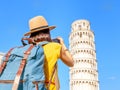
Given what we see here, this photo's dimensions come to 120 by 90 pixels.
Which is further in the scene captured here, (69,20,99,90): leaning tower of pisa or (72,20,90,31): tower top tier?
(72,20,90,31): tower top tier

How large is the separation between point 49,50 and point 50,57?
6cm

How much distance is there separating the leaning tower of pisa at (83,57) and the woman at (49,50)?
151ft

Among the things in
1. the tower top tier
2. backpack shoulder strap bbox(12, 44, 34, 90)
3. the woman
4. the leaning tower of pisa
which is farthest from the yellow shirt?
the tower top tier

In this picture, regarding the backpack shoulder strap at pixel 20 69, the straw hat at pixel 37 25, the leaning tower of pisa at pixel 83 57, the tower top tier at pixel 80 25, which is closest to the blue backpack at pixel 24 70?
the backpack shoulder strap at pixel 20 69

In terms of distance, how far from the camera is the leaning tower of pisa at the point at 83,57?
158ft

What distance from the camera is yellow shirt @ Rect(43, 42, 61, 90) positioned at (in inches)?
82.9

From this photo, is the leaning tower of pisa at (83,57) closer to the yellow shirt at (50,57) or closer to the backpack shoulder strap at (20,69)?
the yellow shirt at (50,57)

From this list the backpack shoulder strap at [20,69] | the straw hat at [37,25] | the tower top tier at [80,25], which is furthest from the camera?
the tower top tier at [80,25]

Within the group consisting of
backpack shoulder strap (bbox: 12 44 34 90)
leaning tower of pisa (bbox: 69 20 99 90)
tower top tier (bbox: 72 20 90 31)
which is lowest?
backpack shoulder strap (bbox: 12 44 34 90)

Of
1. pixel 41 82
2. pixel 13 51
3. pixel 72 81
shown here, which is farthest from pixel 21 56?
pixel 72 81

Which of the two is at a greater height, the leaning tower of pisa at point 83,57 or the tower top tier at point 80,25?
the tower top tier at point 80,25

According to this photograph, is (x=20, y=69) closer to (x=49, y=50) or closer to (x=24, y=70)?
(x=24, y=70)

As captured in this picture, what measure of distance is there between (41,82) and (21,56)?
251 millimetres

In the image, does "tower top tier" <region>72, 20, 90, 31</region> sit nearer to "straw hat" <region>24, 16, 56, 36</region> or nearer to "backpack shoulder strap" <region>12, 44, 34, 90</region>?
"straw hat" <region>24, 16, 56, 36</region>
